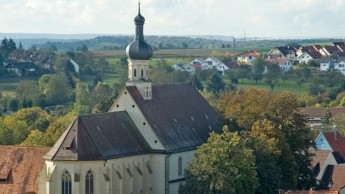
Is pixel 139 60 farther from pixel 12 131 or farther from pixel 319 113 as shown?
pixel 319 113

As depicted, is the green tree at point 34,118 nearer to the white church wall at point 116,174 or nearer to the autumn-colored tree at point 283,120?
the autumn-colored tree at point 283,120

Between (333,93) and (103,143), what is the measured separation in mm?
112089

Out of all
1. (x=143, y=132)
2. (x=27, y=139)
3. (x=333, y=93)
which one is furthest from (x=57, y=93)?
(x=143, y=132)

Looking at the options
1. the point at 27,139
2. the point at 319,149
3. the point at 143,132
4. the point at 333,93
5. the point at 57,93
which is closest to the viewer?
the point at 143,132

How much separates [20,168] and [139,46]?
513 inches

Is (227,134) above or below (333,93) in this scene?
above

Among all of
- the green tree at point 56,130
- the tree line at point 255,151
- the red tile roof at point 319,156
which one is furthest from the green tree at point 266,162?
the green tree at point 56,130

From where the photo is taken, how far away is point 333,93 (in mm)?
193875

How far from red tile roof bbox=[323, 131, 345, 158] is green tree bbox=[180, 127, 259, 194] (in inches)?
1306

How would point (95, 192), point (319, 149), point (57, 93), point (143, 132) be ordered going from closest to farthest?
1. point (95, 192)
2. point (143, 132)
3. point (319, 149)
4. point (57, 93)

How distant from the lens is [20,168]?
295 feet

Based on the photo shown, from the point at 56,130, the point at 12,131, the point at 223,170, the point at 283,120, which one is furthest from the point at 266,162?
the point at 12,131

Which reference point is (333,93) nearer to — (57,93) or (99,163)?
(57,93)

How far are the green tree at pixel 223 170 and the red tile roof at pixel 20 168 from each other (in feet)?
36.6
